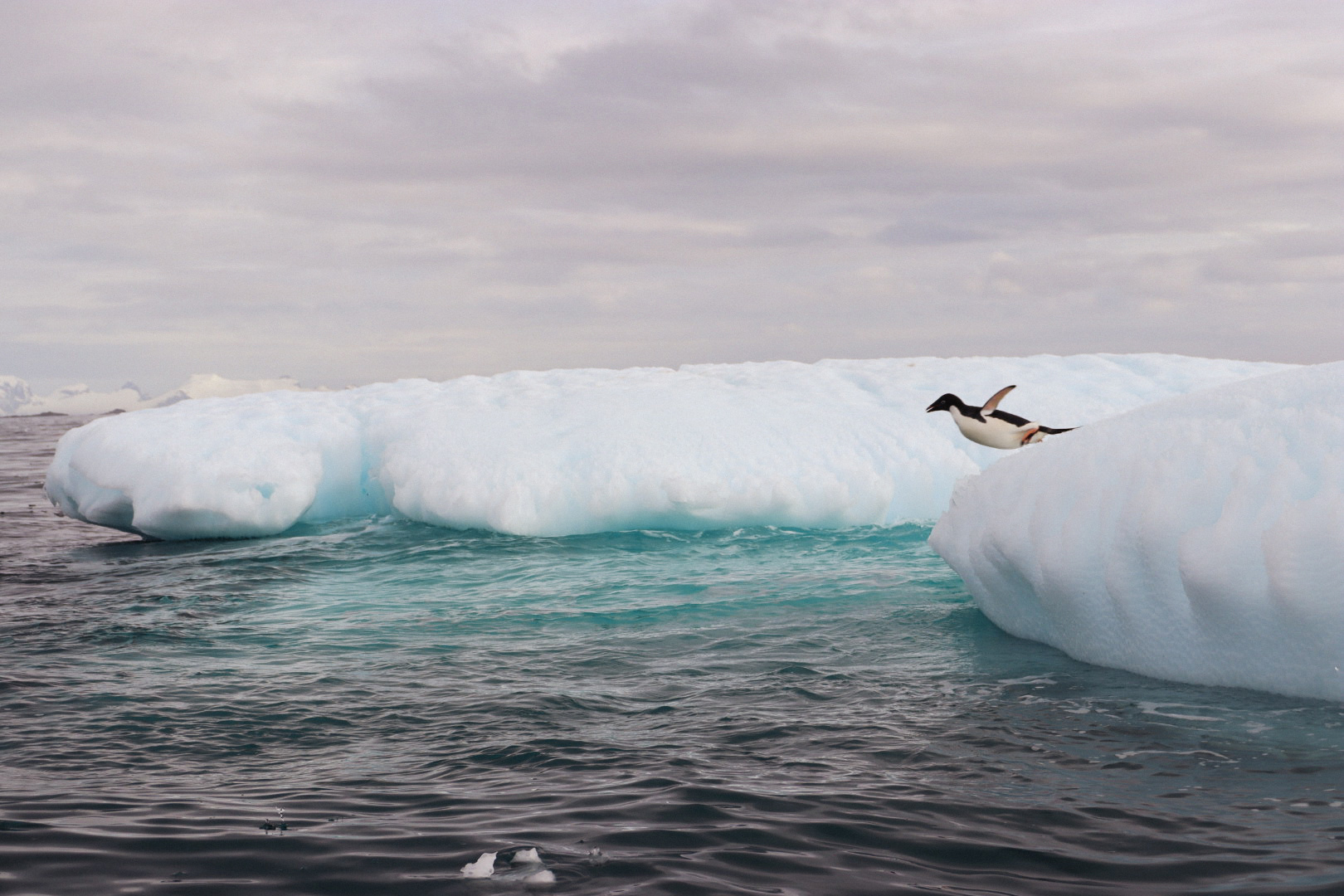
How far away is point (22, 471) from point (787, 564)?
2629 centimetres

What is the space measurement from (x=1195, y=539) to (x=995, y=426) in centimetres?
516

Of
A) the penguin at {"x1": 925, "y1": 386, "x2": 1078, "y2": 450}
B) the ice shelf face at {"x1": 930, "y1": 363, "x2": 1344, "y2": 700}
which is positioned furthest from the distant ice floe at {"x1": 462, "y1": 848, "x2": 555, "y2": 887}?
the penguin at {"x1": 925, "y1": 386, "x2": 1078, "y2": 450}

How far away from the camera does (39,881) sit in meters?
3.68

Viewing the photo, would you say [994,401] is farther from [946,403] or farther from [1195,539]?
[1195,539]

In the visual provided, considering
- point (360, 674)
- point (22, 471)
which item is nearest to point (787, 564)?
point (360, 674)

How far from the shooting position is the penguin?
10633 millimetres

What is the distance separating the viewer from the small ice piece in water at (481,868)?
362 cm

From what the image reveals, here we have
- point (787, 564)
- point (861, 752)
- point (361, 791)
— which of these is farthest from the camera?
point (787, 564)

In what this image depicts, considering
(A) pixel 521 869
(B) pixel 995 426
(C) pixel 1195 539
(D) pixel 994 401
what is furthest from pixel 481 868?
(D) pixel 994 401

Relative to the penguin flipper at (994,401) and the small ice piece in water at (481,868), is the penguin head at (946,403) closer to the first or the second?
the penguin flipper at (994,401)

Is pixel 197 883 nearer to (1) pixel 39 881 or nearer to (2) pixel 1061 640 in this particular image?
(1) pixel 39 881

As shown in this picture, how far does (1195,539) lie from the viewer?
18.4ft

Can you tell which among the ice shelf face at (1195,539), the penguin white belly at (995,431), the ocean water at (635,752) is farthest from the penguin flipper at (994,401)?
the ice shelf face at (1195,539)

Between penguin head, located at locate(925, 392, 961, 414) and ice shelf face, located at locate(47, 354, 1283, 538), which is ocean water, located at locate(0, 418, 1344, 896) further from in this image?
penguin head, located at locate(925, 392, 961, 414)
